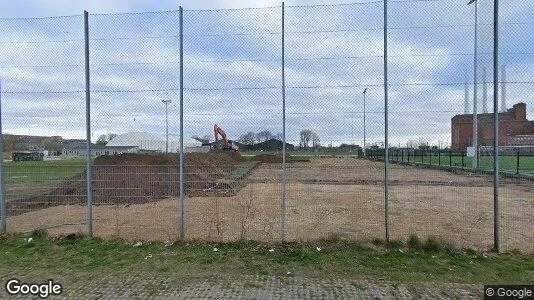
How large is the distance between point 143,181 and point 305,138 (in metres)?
5.24

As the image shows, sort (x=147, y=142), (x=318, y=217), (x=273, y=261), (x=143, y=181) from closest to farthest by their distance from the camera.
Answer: (x=273, y=261), (x=143, y=181), (x=318, y=217), (x=147, y=142)

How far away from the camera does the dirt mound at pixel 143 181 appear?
1002cm

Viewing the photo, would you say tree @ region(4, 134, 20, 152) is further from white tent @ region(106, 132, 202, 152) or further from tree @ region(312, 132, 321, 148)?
tree @ region(312, 132, 321, 148)

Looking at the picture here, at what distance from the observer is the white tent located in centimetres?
962

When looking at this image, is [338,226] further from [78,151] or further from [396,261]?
[78,151]

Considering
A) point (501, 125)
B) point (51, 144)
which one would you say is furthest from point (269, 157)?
point (501, 125)

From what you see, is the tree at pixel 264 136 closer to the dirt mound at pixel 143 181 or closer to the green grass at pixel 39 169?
the dirt mound at pixel 143 181

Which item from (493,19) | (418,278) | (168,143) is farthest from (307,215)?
(493,19)

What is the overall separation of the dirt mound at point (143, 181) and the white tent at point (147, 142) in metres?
0.63

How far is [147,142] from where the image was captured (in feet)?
36.6

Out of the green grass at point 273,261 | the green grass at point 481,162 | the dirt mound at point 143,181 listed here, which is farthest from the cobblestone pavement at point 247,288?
the green grass at point 481,162

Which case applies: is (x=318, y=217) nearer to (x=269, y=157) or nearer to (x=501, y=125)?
(x=269, y=157)

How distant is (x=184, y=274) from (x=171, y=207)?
8.02 meters

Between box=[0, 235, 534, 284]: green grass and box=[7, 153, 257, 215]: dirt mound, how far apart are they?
8.79 ft
